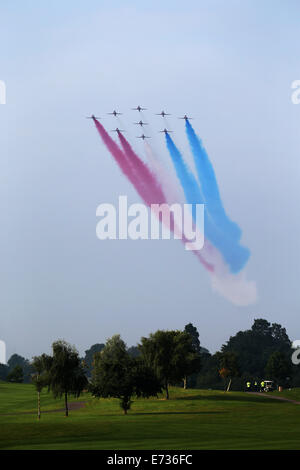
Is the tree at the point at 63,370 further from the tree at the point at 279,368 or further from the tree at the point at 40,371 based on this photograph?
the tree at the point at 279,368

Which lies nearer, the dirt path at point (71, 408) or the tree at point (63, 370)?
the tree at point (63, 370)

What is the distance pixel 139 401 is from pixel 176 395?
14015 mm

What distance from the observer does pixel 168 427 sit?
7781 cm

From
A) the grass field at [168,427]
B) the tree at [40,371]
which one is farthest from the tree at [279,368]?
the tree at [40,371]

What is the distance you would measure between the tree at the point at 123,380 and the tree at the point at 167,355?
26406 mm

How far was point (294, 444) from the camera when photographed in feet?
197

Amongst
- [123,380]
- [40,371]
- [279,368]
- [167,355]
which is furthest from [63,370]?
[279,368]

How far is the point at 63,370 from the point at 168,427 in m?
29.4

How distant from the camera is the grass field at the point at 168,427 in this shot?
206 feet
